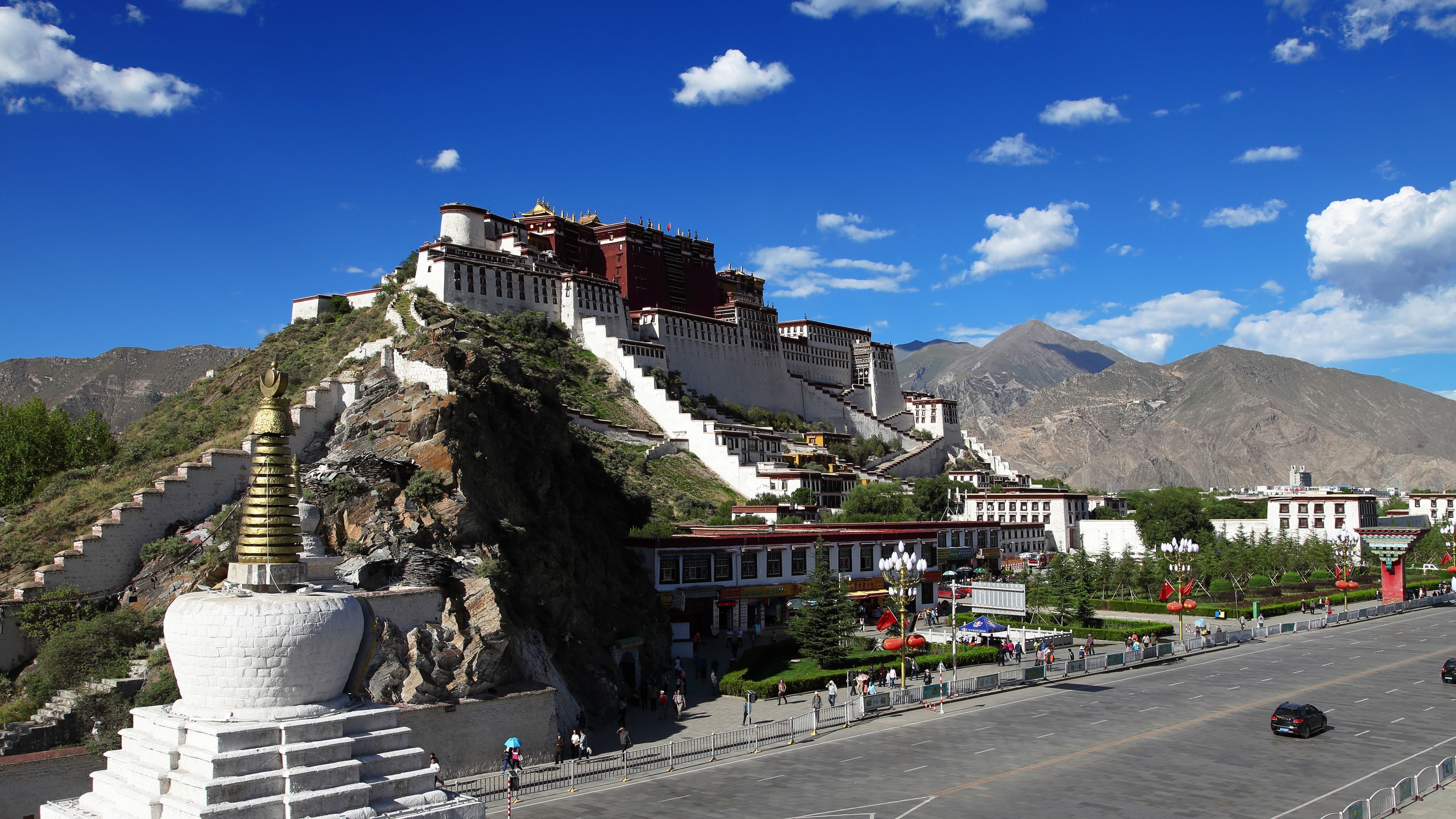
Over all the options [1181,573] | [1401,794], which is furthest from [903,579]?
[1181,573]

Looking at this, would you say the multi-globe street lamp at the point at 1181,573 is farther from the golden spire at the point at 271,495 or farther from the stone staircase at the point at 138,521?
the golden spire at the point at 271,495

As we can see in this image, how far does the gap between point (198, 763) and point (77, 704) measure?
49.4ft

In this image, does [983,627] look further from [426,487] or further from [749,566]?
[426,487]

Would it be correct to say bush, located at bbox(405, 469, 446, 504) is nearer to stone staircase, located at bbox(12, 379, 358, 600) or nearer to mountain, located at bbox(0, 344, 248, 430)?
stone staircase, located at bbox(12, 379, 358, 600)

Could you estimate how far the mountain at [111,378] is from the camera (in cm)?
15088

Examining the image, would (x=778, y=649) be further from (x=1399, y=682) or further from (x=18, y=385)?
(x=18, y=385)

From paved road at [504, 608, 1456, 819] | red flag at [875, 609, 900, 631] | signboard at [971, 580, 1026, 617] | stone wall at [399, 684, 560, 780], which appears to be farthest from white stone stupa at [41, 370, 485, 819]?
signboard at [971, 580, 1026, 617]

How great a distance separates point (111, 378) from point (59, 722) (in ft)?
504

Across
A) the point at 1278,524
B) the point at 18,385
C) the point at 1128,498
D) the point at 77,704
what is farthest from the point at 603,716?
the point at 18,385

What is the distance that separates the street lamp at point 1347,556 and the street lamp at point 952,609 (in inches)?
771

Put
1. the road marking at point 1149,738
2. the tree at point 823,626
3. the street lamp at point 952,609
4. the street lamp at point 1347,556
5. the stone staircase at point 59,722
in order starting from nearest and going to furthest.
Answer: the road marking at point 1149,738, the stone staircase at point 59,722, the street lamp at point 952,609, the tree at point 823,626, the street lamp at point 1347,556

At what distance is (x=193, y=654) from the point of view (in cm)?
1354

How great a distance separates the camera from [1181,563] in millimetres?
52156

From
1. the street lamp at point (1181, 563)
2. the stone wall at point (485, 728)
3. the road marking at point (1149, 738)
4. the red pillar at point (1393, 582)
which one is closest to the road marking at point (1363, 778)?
the road marking at point (1149, 738)
